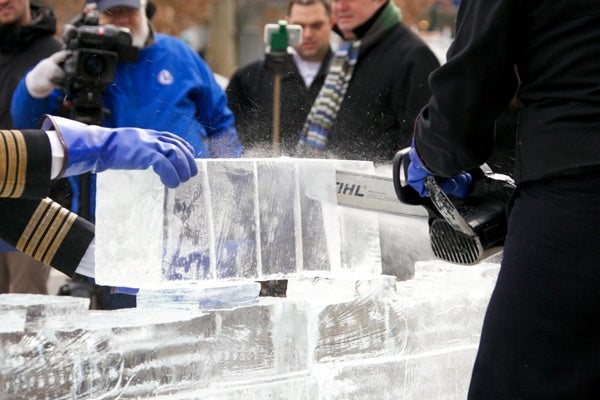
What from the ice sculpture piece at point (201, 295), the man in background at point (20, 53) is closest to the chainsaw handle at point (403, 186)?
the ice sculpture piece at point (201, 295)

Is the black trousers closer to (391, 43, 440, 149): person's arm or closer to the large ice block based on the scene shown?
the large ice block

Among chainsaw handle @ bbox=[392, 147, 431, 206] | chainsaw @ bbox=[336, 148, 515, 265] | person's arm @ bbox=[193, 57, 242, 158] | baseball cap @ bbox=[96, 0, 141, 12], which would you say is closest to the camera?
chainsaw @ bbox=[336, 148, 515, 265]

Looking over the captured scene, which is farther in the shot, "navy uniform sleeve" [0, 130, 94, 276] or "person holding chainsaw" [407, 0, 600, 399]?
"navy uniform sleeve" [0, 130, 94, 276]

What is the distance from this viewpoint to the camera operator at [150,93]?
10.6 ft

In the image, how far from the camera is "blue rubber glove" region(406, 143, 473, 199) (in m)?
2.24

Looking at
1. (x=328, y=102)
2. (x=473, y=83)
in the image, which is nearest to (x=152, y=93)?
(x=328, y=102)

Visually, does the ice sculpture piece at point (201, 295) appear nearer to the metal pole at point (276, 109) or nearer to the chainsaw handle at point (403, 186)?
the chainsaw handle at point (403, 186)

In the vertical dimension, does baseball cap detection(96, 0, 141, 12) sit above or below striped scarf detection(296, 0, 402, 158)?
above

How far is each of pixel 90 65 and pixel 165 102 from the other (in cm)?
29

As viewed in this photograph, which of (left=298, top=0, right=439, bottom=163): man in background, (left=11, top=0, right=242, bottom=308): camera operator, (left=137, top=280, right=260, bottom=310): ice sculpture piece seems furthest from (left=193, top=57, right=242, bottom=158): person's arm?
(left=137, top=280, right=260, bottom=310): ice sculpture piece

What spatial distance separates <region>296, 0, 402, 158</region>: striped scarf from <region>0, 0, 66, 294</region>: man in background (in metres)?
1.06

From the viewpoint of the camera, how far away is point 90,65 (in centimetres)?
315

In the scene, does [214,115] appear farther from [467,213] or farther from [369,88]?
[467,213]

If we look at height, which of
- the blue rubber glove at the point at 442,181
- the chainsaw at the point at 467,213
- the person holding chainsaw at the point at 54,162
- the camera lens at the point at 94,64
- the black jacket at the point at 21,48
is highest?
the black jacket at the point at 21,48
